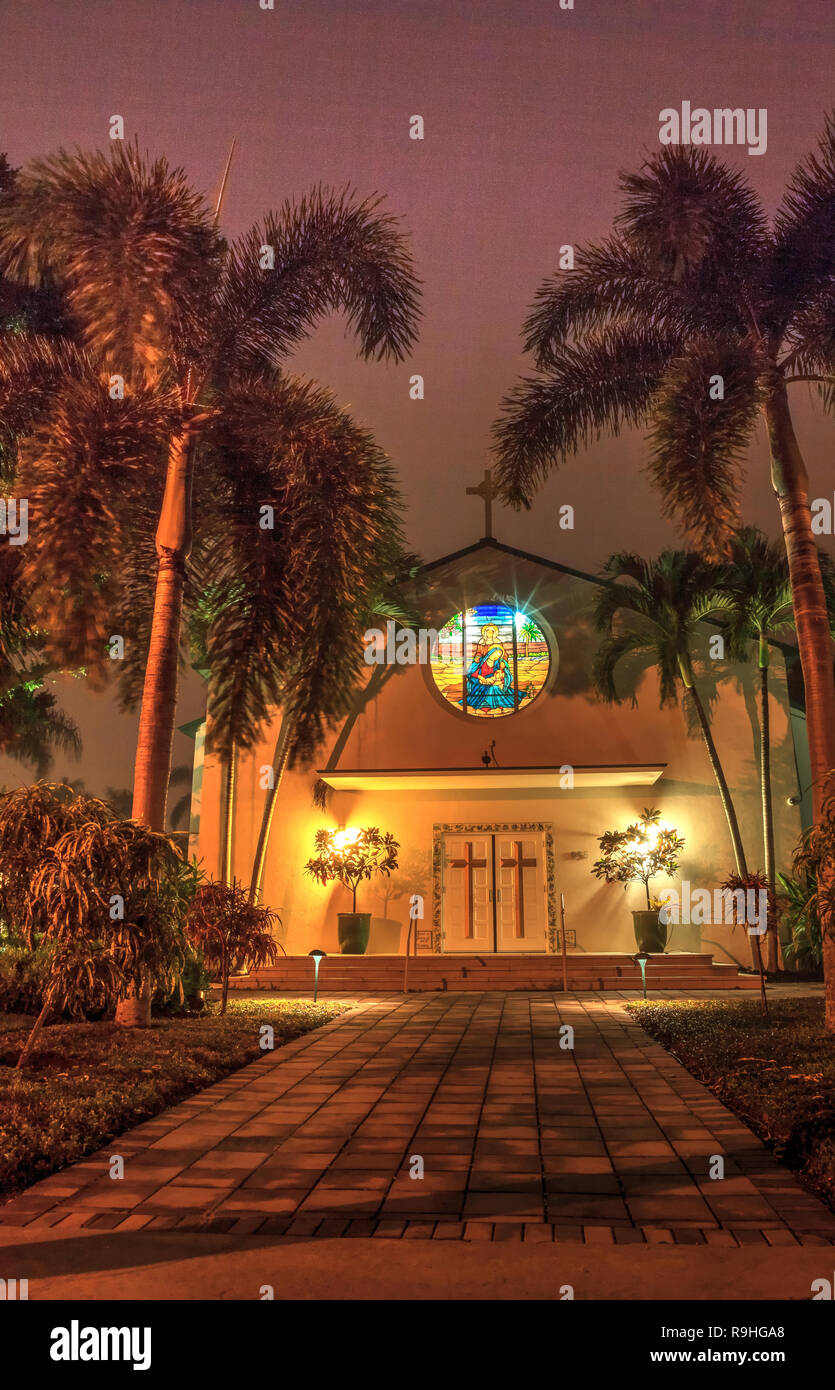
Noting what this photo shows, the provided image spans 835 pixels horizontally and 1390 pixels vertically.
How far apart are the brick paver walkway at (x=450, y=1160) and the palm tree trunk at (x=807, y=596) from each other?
324cm

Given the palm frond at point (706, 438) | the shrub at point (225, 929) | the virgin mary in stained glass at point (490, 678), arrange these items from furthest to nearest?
the virgin mary in stained glass at point (490, 678) < the shrub at point (225, 929) < the palm frond at point (706, 438)

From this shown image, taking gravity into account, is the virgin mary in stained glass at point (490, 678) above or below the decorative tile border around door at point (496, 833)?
above

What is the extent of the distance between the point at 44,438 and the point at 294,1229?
8.02m

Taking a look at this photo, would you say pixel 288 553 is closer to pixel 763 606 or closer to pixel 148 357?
pixel 148 357

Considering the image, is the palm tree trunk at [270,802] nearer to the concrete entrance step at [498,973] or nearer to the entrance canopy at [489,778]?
the entrance canopy at [489,778]

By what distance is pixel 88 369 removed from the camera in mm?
10883

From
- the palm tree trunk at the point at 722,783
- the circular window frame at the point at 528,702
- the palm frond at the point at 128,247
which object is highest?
the palm frond at the point at 128,247

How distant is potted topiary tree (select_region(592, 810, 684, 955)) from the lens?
1683 cm

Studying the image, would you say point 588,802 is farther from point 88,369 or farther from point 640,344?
point 88,369

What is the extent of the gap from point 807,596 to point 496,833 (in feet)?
30.4

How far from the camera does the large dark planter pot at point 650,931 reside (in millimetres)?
16719

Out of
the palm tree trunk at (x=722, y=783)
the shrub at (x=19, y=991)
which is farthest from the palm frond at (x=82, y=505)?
the palm tree trunk at (x=722, y=783)

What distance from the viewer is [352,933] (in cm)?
1733

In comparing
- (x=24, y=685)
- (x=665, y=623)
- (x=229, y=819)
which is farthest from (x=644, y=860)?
(x=24, y=685)
